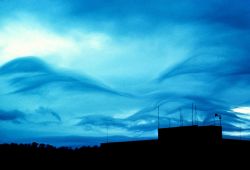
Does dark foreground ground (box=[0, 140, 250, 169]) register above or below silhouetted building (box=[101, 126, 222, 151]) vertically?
below

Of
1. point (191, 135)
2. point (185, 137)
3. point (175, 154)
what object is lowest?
point (175, 154)

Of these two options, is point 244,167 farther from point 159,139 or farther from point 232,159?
point 159,139

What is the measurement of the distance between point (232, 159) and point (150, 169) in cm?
1539

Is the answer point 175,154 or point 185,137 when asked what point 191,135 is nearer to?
point 185,137

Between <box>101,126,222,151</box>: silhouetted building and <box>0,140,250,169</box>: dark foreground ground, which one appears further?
<box>101,126,222,151</box>: silhouetted building

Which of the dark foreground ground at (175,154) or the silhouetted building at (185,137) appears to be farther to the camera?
the silhouetted building at (185,137)

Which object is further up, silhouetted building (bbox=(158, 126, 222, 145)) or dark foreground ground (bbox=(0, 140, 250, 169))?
silhouetted building (bbox=(158, 126, 222, 145))

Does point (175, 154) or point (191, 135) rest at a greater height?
point (191, 135)

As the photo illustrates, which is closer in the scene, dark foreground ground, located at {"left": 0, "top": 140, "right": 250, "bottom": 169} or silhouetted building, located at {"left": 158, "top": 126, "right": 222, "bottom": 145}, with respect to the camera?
dark foreground ground, located at {"left": 0, "top": 140, "right": 250, "bottom": 169}

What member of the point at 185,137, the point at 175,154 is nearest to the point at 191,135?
the point at 185,137

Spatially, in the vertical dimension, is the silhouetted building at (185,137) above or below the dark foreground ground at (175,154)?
above

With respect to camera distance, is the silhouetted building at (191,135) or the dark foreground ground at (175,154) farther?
the silhouetted building at (191,135)

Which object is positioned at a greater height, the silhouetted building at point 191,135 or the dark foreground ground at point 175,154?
the silhouetted building at point 191,135

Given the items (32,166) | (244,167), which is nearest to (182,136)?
(244,167)
